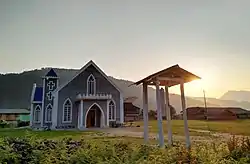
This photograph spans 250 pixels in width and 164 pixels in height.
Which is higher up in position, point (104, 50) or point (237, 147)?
point (104, 50)

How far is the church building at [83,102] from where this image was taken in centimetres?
2903

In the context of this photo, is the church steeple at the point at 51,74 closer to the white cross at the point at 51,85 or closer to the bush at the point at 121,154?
the white cross at the point at 51,85

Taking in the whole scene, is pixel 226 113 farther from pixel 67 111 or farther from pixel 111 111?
pixel 67 111

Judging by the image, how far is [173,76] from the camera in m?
9.76

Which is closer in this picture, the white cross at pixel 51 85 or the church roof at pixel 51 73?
the white cross at pixel 51 85

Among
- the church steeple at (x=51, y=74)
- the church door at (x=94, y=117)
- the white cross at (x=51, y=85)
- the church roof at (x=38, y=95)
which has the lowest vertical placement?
the church door at (x=94, y=117)

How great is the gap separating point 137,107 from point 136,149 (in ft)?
146

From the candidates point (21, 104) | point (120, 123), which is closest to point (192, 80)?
point (120, 123)

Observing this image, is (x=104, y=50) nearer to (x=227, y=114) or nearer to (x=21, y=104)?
(x=227, y=114)

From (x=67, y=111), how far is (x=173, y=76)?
21.5m

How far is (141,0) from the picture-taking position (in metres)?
10.5

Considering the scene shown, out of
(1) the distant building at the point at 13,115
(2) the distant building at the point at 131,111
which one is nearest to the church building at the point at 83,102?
(2) the distant building at the point at 131,111

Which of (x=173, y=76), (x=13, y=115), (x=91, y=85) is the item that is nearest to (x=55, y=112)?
(x=91, y=85)

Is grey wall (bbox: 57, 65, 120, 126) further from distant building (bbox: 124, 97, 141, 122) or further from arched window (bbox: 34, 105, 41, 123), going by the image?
distant building (bbox: 124, 97, 141, 122)
